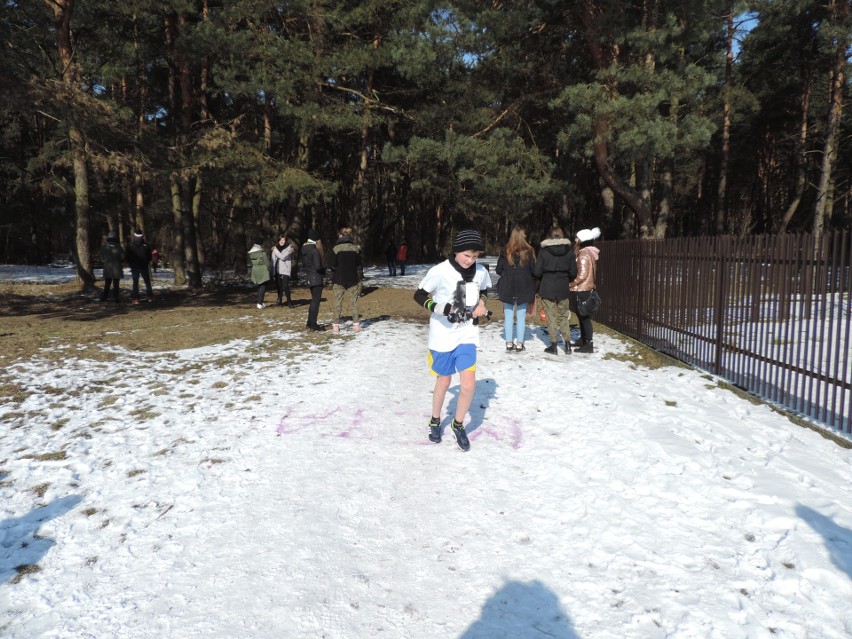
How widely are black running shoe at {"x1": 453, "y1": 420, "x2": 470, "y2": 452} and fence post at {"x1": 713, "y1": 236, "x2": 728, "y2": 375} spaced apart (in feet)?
14.1

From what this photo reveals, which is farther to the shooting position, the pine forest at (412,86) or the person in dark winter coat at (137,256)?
the person in dark winter coat at (137,256)

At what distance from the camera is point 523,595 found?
3037mm

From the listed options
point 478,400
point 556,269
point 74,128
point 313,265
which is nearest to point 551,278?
point 556,269

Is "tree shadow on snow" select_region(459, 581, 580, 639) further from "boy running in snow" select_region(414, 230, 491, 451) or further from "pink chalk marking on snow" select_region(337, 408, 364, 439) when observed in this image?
"pink chalk marking on snow" select_region(337, 408, 364, 439)

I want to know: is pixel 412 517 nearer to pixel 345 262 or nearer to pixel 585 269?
pixel 585 269

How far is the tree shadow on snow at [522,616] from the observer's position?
9.05 feet

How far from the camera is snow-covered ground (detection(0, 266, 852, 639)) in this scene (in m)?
2.86

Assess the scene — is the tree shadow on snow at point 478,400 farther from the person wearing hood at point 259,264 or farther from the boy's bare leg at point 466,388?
the person wearing hood at point 259,264

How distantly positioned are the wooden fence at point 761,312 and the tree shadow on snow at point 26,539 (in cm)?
671

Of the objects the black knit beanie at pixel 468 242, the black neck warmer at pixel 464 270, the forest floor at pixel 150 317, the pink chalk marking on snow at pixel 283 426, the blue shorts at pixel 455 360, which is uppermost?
the black knit beanie at pixel 468 242

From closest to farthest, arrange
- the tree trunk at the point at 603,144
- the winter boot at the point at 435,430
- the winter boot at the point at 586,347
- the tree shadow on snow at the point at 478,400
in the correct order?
the winter boot at the point at 435,430
the tree shadow on snow at the point at 478,400
the winter boot at the point at 586,347
the tree trunk at the point at 603,144

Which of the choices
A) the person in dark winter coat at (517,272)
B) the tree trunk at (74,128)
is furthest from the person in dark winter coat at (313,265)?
the tree trunk at (74,128)

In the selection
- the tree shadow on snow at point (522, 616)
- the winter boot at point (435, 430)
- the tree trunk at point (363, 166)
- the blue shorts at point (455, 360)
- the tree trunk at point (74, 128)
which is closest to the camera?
the tree shadow on snow at point (522, 616)

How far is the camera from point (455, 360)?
4.80 meters
